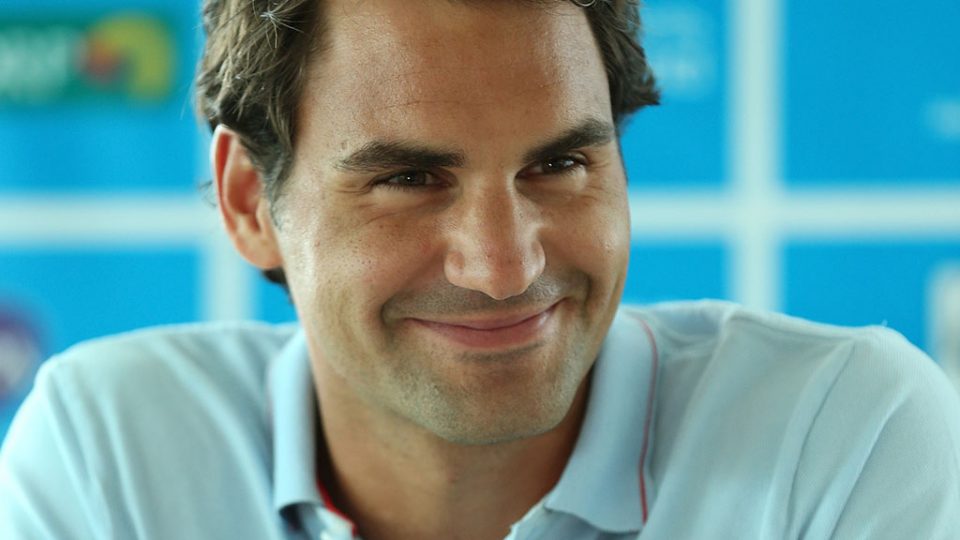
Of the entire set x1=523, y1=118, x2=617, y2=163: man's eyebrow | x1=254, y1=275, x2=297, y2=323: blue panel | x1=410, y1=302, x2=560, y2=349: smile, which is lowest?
x1=254, y1=275, x2=297, y2=323: blue panel

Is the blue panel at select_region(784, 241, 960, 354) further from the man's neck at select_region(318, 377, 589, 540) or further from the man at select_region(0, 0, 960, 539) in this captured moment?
the man's neck at select_region(318, 377, 589, 540)

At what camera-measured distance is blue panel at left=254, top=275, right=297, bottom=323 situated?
268 cm

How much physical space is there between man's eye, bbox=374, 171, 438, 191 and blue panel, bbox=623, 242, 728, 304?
1.35m

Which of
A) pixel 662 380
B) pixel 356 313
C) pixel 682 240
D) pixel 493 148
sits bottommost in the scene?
pixel 682 240

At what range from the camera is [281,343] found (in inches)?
65.6

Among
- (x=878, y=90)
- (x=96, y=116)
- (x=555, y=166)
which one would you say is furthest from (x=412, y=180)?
(x=96, y=116)

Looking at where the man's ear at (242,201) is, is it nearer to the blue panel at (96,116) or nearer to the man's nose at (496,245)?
the man's nose at (496,245)

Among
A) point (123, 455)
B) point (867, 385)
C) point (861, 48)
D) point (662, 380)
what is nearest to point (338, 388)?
point (123, 455)

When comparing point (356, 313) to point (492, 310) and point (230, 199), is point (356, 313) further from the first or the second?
point (230, 199)

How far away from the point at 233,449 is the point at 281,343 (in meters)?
0.23

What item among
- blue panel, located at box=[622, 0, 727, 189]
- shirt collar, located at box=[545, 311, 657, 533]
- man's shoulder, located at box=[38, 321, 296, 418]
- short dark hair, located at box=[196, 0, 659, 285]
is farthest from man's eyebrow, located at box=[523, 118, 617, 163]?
blue panel, located at box=[622, 0, 727, 189]

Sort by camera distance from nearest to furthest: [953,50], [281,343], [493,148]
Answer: [493,148]
[281,343]
[953,50]

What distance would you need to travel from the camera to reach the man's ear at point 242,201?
4.87 feet

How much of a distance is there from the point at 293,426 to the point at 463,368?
11.0 inches
